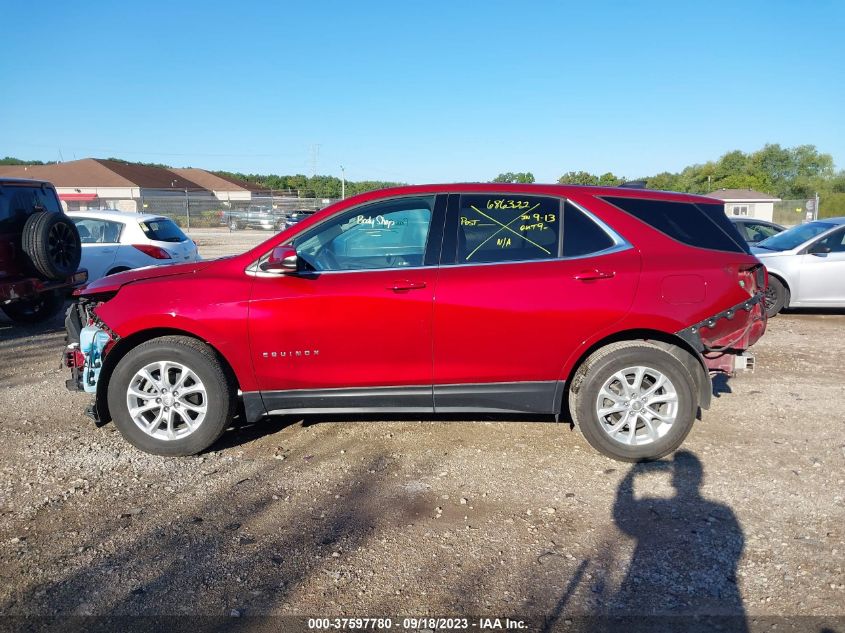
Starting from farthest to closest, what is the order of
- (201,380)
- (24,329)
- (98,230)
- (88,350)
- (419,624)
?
1. (98,230)
2. (24,329)
3. (88,350)
4. (201,380)
5. (419,624)

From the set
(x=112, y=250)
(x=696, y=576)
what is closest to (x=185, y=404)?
(x=696, y=576)

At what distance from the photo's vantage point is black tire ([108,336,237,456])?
14.0 feet

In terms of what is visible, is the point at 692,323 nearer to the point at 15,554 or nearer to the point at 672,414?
the point at 672,414

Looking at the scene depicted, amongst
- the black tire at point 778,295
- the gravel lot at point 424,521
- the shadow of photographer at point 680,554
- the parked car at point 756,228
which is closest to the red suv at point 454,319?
the gravel lot at point 424,521

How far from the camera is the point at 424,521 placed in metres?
3.54

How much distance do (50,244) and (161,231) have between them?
2.93 meters

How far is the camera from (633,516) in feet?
11.8

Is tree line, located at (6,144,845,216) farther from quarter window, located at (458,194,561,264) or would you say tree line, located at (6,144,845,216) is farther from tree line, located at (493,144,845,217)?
quarter window, located at (458,194,561,264)

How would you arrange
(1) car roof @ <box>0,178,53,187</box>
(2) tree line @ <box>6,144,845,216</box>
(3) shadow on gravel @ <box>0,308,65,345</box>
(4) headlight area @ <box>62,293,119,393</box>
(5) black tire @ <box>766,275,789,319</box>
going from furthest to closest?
(2) tree line @ <box>6,144,845,216</box> → (5) black tire @ <box>766,275,789,319</box> → (3) shadow on gravel @ <box>0,308,65,345</box> → (1) car roof @ <box>0,178,53,187</box> → (4) headlight area @ <box>62,293,119,393</box>

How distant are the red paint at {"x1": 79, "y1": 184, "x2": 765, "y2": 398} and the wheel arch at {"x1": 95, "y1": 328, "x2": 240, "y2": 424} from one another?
87 millimetres

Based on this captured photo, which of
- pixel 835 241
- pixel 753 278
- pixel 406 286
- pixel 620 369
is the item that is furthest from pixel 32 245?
pixel 835 241

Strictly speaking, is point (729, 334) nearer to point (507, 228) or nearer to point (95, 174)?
point (507, 228)

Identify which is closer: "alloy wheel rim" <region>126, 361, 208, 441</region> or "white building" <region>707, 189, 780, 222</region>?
"alloy wheel rim" <region>126, 361, 208, 441</region>

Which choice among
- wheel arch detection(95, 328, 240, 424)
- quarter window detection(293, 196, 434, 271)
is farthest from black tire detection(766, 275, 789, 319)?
wheel arch detection(95, 328, 240, 424)
